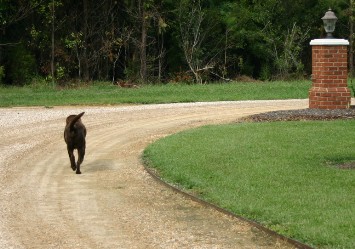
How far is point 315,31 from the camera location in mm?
43406

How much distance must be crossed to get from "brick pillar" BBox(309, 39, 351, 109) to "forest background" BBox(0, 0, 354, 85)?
15202 mm

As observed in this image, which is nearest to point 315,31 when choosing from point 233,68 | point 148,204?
point 233,68

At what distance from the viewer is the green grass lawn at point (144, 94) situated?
28797 millimetres

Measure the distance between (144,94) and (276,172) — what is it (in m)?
17.4

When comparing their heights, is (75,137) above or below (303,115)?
above

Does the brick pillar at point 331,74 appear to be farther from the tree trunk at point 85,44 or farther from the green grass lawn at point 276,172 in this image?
the tree trunk at point 85,44

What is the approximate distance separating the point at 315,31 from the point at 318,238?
34.8 meters

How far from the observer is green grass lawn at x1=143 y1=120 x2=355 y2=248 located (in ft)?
34.1

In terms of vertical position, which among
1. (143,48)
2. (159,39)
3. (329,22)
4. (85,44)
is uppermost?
(329,22)

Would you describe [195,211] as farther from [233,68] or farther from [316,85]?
[233,68]

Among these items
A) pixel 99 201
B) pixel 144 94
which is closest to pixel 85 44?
pixel 144 94

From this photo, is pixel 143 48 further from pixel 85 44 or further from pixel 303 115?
pixel 303 115

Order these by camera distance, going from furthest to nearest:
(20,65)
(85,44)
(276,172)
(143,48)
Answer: (85,44) → (20,65) → (143,48) → (276,172)

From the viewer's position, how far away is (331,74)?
2308 cm
